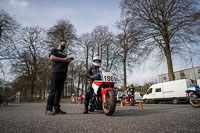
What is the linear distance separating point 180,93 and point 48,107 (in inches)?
611

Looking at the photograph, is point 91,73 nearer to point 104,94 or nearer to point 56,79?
point 104,94

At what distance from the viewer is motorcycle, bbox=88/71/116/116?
356cm

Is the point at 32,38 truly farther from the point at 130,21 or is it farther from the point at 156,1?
the point at 156,1

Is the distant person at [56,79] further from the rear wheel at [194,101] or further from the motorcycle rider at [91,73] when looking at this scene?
the rear wheel at [194,101]

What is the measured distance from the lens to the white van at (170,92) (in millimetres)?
15173

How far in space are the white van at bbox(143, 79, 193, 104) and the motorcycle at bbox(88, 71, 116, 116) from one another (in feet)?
45.8

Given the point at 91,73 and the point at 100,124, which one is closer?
the point at 100,124

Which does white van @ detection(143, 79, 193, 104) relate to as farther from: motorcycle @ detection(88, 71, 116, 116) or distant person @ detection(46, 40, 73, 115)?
distant person @ detection(46, 40, 73, 115)

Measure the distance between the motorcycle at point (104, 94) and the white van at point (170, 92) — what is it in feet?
45.8

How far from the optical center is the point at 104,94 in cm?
384

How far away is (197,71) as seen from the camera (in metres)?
39.3

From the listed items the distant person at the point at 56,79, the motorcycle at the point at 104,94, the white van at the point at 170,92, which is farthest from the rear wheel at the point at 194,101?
the white van at the point at 170,92

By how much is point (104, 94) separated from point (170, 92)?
15.3 meters

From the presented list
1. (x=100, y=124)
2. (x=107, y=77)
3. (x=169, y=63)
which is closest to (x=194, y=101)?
(x=107, y=77)
